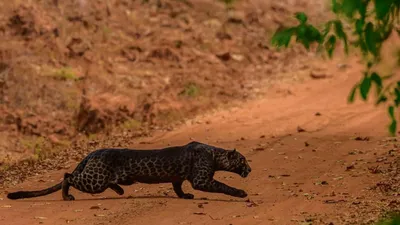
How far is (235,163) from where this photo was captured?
947 cm

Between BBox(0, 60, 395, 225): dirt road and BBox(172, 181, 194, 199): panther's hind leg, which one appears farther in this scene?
BBox(172, 181, 194, 199): panther's hind leg

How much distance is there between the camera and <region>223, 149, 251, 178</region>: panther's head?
9.39 m

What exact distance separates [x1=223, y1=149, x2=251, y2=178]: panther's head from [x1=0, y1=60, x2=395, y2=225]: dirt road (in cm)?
26

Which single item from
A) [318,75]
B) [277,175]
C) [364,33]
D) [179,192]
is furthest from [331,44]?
[318,75]

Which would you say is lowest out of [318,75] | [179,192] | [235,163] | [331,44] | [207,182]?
[179,192]

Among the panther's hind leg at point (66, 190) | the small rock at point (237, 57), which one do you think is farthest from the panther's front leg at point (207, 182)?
the small rock at point (237, 57)

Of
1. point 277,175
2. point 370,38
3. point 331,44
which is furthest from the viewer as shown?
point 277,175

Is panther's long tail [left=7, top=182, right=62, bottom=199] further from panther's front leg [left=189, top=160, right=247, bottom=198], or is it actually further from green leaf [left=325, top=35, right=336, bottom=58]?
green leaf [left=325, top=35, right=336, bottom=58]

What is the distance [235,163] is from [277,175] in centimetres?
113

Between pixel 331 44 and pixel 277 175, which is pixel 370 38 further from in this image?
pixel 277 175

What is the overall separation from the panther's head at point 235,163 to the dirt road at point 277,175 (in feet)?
0.85

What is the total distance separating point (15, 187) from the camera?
10609mm

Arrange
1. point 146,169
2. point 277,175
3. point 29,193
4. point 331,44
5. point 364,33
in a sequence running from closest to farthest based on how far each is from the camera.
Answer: point 364,33, point 331,44, point 146,169, point 29,193, point 277,175

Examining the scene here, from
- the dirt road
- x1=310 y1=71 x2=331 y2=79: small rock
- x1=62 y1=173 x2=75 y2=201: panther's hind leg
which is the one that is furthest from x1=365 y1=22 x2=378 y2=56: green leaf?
x1=310 y1=71 x2=331 y2=79: small rock
